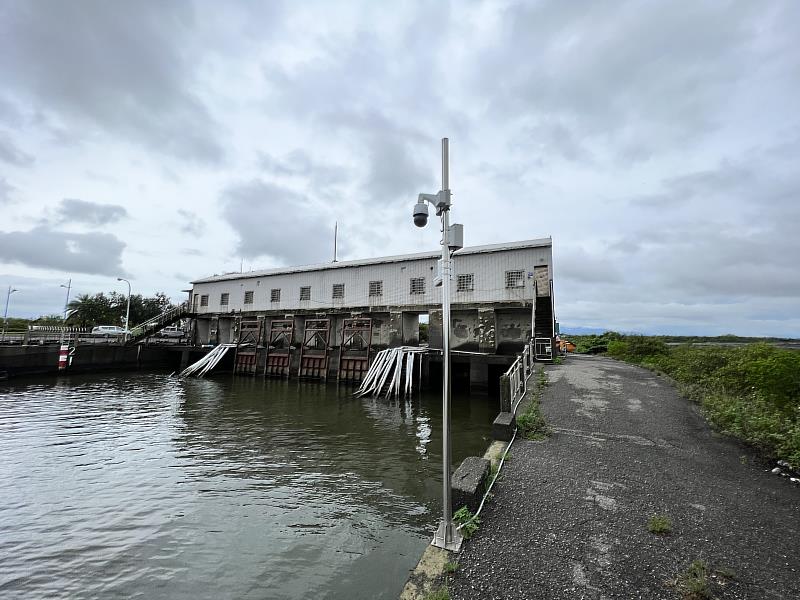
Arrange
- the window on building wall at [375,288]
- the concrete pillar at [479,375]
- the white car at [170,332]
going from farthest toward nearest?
1. the white car at [170,332]
2. the window on building wall at [375,288]
3. the concrete pillar at [479,375]

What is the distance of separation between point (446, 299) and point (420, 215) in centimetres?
109

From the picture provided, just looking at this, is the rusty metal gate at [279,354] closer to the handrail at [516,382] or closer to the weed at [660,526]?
the handrail at [516,382]

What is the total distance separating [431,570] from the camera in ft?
12.0

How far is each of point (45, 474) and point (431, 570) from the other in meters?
8.76

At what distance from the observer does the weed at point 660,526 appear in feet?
13.4

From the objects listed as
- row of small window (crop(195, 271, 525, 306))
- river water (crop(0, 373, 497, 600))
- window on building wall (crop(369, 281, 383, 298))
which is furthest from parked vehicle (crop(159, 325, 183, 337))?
river water (crop(0, 373, 497, 600))

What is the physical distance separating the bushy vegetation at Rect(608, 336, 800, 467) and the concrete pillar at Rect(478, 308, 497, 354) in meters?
8.62

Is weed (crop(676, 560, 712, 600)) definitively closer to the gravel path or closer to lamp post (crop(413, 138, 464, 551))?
the gravel path

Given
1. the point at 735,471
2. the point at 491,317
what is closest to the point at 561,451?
the point at 735,471

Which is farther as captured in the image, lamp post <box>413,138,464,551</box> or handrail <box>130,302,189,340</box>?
handrail <box>130,302,189,340</box>

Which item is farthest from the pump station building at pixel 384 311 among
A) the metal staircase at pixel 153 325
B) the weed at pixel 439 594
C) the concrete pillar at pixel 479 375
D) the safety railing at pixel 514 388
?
the weed at pixel 439 594

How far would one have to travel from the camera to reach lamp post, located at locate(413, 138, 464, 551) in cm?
409

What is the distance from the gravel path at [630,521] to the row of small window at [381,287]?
13.6 meters

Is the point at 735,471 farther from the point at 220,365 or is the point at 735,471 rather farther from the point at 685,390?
the point at 220,365
